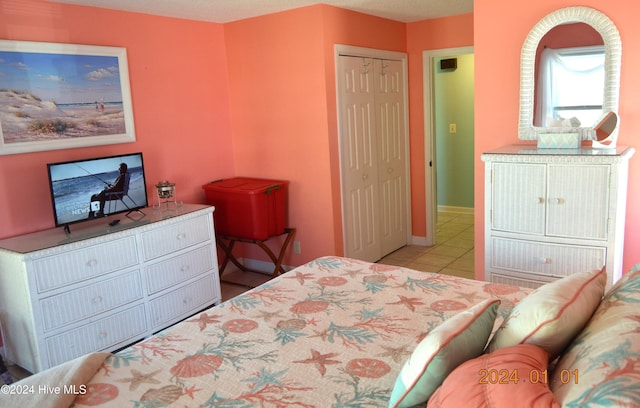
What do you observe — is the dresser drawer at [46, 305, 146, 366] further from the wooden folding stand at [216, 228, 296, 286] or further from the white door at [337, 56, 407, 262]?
the white door at [337, 56, 407, 262]

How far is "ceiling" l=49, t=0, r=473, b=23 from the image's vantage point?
142 inches

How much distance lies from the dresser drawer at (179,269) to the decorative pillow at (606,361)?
9.02 ft

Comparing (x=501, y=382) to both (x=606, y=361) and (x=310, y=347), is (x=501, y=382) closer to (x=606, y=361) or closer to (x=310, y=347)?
(x=606, y=361)

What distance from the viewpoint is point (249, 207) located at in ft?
13.4

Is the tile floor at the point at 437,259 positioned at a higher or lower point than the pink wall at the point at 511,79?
lower

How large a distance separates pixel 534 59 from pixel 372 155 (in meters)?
1.89

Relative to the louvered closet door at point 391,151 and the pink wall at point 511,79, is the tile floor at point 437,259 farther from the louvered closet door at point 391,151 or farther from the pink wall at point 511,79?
the pink wall at point 511,79

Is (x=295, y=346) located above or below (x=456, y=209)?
above

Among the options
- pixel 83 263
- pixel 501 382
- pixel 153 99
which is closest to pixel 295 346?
pixel 501 382

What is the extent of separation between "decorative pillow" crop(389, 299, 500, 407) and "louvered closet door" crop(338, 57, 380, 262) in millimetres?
3005

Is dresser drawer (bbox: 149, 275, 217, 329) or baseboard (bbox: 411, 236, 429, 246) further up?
dresser drawer (bbox: 149, 275, 217, 329)

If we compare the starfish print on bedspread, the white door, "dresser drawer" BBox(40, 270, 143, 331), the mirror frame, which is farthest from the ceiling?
the starfish print on bedspread

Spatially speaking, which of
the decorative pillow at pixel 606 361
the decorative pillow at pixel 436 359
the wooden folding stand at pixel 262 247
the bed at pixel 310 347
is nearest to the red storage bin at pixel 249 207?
the wooden folding stand at pixel 262 247

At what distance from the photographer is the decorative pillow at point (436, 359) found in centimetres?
129
